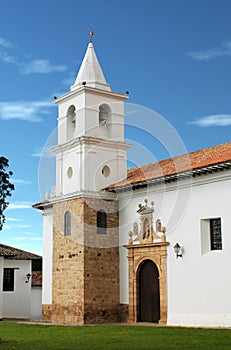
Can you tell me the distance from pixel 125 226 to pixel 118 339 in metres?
8.27

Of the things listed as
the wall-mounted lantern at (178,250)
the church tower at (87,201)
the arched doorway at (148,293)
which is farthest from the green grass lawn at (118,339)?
the church tower at (87,201)

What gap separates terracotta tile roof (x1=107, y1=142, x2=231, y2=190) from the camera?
1881 cm

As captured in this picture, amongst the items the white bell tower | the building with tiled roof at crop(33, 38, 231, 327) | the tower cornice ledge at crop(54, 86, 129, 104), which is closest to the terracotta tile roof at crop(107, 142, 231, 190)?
the building with tiled roof at crop(33, 38, 231, 327)

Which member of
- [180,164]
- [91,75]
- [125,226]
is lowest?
[125,226]

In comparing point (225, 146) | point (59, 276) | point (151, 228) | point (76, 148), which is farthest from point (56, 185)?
point (225, 146)

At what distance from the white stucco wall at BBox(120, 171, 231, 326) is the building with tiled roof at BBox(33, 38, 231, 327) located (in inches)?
1.3

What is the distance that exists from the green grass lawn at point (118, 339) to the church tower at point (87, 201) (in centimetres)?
400

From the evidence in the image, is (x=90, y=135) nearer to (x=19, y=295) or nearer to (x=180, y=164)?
(x=180, y=164)

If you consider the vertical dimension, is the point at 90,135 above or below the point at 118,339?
above

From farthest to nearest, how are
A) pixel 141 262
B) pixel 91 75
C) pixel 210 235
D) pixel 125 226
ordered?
1. pixel 91 75
2. pixel 125 226
3. pixel 141 262
4. pixel 210 235

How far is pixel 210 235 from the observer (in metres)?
18.7

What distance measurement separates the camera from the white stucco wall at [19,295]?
31125 mm

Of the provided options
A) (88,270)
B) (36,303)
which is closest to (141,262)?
(88,270)

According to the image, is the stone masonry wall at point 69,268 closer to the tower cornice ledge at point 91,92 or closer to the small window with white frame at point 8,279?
the tower cornice ledge at point 91,92
